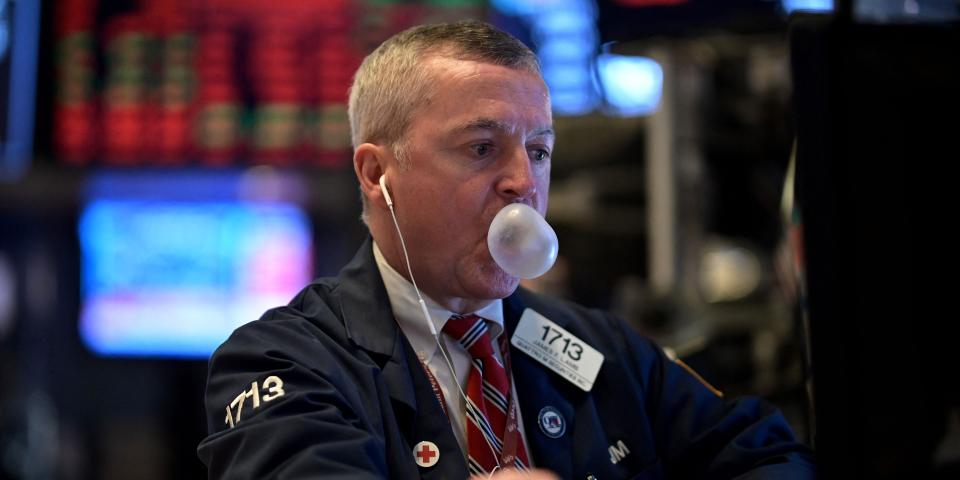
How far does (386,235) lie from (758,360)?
239 cm

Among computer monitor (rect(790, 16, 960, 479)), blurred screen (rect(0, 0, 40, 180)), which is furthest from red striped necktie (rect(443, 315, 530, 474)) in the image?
blurred screen (rect(0, 0, 40, 180))

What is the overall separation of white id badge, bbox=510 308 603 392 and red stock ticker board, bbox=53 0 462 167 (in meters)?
3.43

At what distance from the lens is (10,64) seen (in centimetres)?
504

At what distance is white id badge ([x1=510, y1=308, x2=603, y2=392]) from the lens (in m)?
1.62

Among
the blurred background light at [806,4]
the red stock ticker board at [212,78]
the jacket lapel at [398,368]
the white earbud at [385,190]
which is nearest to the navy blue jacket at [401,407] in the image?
the jacket lapel at [398,368]

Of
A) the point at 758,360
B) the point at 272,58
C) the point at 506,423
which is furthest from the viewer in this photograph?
the point at 272,58

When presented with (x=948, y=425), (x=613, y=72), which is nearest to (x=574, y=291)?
(x=613, y=72)

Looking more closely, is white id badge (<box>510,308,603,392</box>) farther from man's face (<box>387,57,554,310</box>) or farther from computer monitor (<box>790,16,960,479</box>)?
computer monitor (<box>790,16,960,479</box>)

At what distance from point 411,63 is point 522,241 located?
13.2 inches

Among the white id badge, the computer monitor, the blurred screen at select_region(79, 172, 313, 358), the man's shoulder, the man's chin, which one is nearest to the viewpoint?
the computer monitor

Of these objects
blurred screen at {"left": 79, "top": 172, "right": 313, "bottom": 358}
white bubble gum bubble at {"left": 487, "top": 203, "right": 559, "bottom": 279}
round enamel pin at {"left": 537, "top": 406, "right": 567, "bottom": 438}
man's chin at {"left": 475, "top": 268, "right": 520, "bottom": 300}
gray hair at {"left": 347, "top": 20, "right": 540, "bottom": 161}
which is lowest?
blurred screen at {"left": 79, "top": 172, "right": 313, "bottom": 358}

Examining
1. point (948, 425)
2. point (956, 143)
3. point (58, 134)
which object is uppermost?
point (956, 143)

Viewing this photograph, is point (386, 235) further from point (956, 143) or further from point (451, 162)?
point (956, 143)

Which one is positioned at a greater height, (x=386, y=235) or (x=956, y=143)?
(x=956, y=143)
